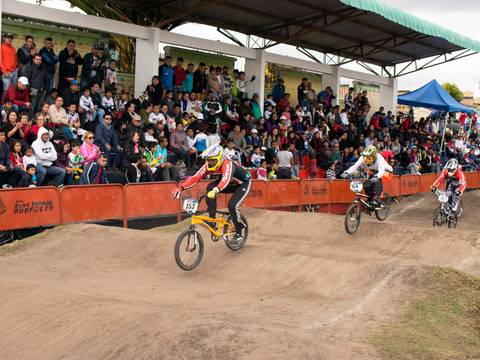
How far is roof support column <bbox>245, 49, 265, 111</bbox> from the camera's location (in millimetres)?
24125

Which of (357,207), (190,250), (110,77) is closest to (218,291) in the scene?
(190,250)

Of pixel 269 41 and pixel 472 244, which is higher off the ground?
pixel 269 41

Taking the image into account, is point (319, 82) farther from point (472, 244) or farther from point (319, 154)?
point (472, 244)

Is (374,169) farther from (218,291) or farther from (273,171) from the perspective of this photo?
(218,291)

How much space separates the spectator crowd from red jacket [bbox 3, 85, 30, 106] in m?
0.03

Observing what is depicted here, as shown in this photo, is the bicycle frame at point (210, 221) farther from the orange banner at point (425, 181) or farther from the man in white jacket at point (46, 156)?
the orange banner at point (425, 181)

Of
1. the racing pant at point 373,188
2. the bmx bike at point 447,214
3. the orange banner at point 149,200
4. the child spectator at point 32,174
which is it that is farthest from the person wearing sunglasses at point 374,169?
the child spectator at point 32,174

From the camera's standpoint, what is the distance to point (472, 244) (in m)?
12.2

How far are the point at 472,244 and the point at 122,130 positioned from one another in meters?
9.38

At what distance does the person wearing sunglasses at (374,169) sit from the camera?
14.8 metres

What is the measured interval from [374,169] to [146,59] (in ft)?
28.7

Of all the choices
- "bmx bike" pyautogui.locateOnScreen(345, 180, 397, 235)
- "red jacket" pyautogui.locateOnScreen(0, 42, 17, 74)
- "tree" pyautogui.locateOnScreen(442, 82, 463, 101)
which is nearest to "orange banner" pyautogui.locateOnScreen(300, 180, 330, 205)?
"bmx bike" pyautogui.locateOnScreen(345, 180, 397, 235)

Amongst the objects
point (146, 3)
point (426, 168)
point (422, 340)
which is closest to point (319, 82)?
point (426, 168)

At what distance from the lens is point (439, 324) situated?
7.57m
